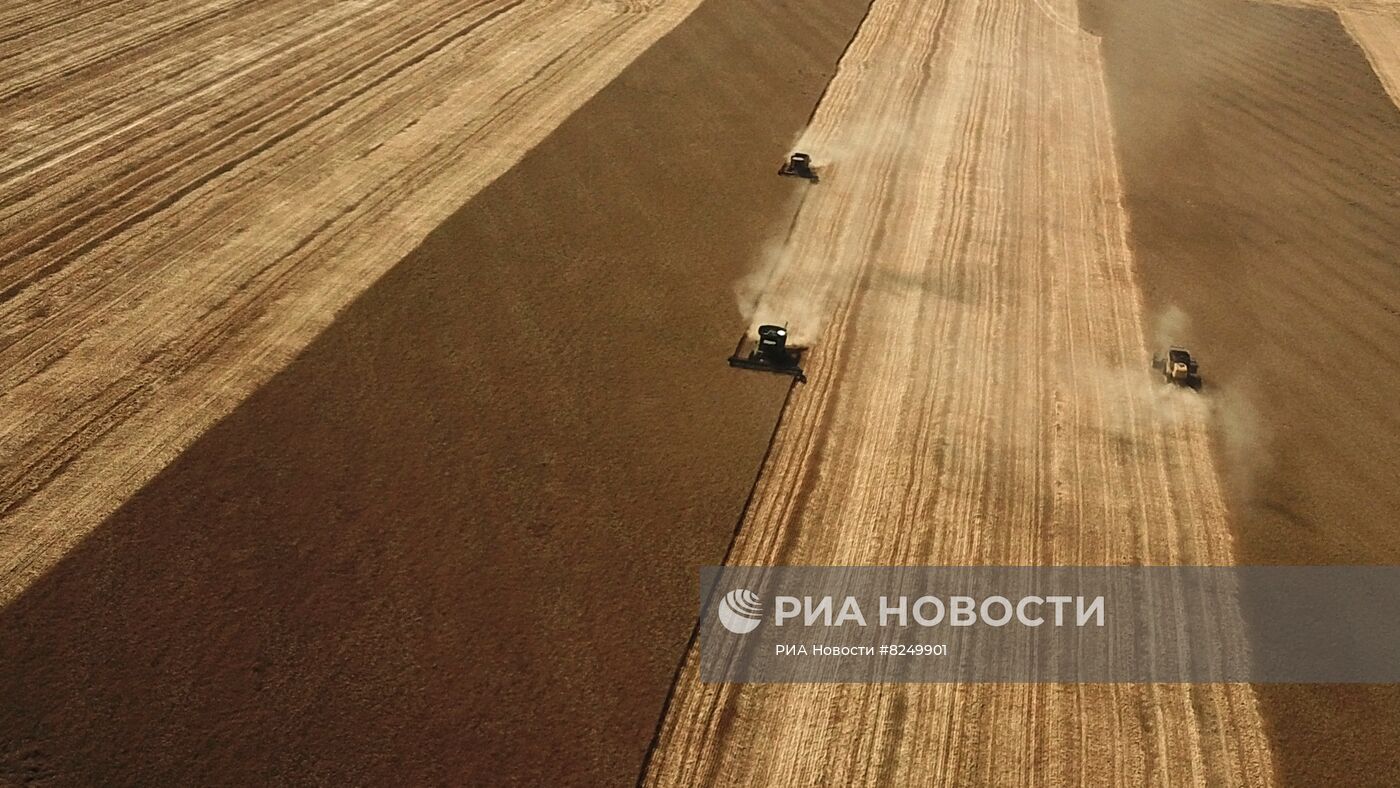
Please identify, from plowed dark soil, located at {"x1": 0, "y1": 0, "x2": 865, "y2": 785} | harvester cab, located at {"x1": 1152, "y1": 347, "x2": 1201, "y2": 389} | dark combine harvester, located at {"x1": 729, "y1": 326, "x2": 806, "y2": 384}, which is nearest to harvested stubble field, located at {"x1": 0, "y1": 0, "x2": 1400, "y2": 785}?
plowed dark soil, located at {"x1": 0, "y1": 0, "x2": 865, "y2": 785}

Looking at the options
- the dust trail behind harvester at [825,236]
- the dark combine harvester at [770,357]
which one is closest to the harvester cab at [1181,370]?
the dust trail behind harvester at [825,236]

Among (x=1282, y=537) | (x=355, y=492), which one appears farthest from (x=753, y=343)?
(x=1282, y=537)

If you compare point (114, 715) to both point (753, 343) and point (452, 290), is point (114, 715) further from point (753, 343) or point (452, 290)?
point (753, 343)

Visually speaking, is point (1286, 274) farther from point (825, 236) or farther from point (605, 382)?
point (605, 382)

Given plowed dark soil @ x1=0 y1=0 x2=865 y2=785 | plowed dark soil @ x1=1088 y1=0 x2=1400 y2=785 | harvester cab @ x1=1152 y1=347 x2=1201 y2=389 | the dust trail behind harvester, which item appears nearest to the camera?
plowed dark soil @ x1=0 y1=0 x2=865 y2=785

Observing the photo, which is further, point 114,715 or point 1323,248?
point 1323,248

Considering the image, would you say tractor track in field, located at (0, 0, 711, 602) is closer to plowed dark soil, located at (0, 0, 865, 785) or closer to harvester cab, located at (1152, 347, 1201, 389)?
plowed dark soil, located at (0, 0, 865, 785)
